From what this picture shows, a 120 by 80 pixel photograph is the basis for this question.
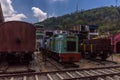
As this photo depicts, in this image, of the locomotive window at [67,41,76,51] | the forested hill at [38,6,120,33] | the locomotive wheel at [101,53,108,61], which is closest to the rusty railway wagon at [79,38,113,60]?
the locomotive wheel at [101,53,108,61]

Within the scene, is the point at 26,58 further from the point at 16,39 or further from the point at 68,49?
the point at 68,49

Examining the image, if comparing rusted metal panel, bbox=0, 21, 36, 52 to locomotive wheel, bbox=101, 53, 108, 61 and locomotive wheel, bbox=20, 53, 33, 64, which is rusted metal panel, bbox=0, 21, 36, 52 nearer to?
locomotive wheel, bbox=20, 53, 33, 64

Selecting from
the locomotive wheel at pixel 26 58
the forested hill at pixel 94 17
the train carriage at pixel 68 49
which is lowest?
the locomotive wheel at pixel 26 58

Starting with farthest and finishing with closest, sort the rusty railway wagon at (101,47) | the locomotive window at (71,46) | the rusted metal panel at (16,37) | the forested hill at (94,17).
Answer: the forested hill at (94,17) → the rusty railway wagon at (101,47) → the rusted metal panel at (16,37) → the locomotive window at (71,46)

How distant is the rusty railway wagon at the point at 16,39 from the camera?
13617 millimetres

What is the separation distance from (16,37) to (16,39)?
0.15 metres

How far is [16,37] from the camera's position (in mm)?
13844

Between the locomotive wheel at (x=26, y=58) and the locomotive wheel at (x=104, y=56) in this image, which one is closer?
the locomotive wheel at (x=26, y=58)

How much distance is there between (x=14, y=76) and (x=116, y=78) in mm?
4656

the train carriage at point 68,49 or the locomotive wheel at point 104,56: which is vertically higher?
the train carriage at point 68,49

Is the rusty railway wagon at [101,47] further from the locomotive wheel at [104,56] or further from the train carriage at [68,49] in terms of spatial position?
the train carriage at [68,49]

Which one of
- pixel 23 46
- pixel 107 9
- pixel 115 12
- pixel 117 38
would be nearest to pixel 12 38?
pixel 23 46

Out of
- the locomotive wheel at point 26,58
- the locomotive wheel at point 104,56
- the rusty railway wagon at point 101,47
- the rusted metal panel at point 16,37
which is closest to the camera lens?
the rusted metal panel at point 16,37

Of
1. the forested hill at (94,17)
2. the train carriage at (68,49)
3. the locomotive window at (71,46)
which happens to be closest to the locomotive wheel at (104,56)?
the train carriage at (68,49)
